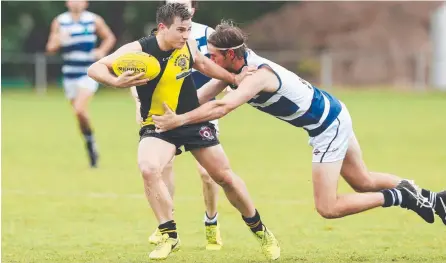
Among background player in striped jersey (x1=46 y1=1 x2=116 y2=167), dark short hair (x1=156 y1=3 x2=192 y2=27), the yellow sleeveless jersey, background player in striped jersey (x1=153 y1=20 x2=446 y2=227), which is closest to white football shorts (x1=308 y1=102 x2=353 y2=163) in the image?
background player in striped jersey (x1=153 y1=20 x2=446 y2=227)

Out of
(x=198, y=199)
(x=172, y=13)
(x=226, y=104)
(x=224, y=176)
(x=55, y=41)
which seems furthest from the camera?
(x=55, y=41)

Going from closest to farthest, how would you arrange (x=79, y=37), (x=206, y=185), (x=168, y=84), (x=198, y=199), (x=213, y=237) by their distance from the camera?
(x=168, y=84)
(x=213, y=237)
(x=206, y=185)
(x=198, y=199)
(x=79, y=37)

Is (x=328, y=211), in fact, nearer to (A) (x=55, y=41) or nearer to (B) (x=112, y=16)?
(A) (x=55, y=41)

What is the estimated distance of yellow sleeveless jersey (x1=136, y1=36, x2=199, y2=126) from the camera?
7.46m

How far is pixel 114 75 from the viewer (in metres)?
7.24

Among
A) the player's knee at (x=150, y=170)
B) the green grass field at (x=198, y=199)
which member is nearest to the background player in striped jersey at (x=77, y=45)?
the green grass field at (x=198, y=199)

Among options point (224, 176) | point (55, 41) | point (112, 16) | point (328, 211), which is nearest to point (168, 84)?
point (224, 176)

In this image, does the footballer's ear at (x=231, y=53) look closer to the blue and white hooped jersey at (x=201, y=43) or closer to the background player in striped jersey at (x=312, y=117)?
the background player in striped jersey at (x=312, y=117)

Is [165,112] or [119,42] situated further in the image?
[119,42]

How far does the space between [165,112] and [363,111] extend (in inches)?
781

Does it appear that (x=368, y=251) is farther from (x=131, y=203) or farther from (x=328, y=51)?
(x=328, y=51)

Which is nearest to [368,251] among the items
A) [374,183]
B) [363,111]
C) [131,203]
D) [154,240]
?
[374,183]

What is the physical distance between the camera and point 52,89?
38812 millimetres

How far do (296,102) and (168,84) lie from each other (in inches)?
38.3
